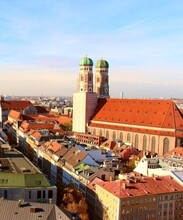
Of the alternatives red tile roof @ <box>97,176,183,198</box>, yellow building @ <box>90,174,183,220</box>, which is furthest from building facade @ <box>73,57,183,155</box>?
yellow building @ <box>90,174,183,220</box>

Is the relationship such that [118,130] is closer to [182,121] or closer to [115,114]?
[115,114]

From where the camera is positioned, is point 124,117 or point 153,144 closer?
point 153,144

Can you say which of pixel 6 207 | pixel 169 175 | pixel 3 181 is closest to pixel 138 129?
pixel 169 175

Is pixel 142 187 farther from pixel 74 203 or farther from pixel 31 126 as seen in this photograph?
pixel 31 126

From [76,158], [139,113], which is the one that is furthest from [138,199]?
[139,113]

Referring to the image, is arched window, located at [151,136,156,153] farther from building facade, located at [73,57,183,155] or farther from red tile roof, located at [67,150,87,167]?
red tile roof, located at [67,150,87,167]

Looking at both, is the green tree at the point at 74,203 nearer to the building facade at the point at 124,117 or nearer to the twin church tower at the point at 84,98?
the building facade at the point at 124,117
